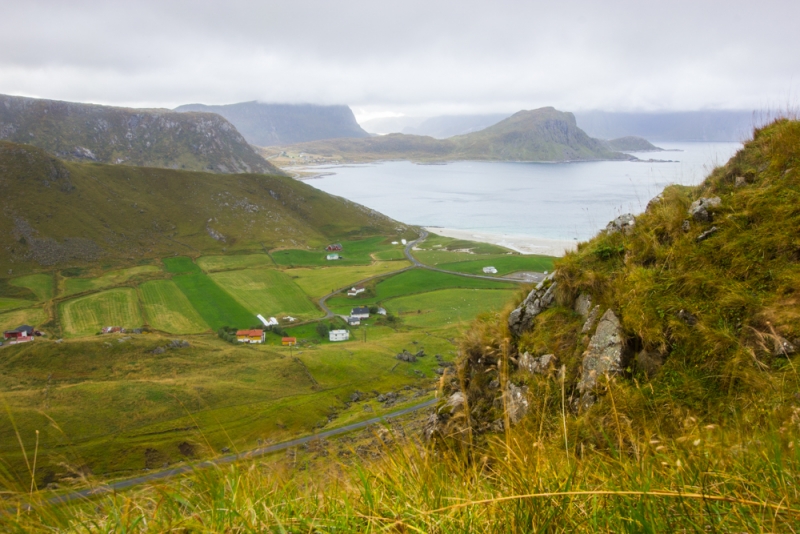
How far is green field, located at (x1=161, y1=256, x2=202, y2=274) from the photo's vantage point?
8944cm

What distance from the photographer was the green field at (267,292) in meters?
71.0

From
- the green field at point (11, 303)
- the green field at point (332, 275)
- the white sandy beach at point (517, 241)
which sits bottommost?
the green field at point (11, 303)

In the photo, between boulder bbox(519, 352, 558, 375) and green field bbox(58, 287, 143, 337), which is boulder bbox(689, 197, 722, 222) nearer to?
boulder bbox(519, 352, 558, 375)

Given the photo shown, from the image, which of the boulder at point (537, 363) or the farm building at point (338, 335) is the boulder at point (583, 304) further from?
the farm building at point (338, 335)

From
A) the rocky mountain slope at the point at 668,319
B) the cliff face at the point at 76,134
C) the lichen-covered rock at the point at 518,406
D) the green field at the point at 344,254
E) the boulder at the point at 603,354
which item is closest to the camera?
the rocky mountain slope at the point at 668,319

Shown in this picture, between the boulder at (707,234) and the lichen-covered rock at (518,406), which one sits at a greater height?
the boulder at (707,234)

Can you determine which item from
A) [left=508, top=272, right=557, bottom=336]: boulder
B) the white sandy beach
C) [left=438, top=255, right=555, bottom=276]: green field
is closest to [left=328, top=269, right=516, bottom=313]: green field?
[left=438, top=255, right=555, bottom=276]: green field

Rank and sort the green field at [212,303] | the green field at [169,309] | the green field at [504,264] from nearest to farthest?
the green field at [169,309], the green field at [212,303], the green field at [504,264]

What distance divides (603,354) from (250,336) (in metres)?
58.2

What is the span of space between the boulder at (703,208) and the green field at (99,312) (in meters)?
68.0

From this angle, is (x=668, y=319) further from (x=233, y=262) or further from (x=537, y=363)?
(x=233, y=262)

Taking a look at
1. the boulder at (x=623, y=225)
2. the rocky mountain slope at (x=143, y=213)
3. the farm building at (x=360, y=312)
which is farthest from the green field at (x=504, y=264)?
the boulder at (x=623, y=225)

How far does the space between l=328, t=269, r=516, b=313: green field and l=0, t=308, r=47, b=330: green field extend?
3956 centimetres

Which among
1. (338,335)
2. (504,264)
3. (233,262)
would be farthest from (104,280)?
(504,264)
